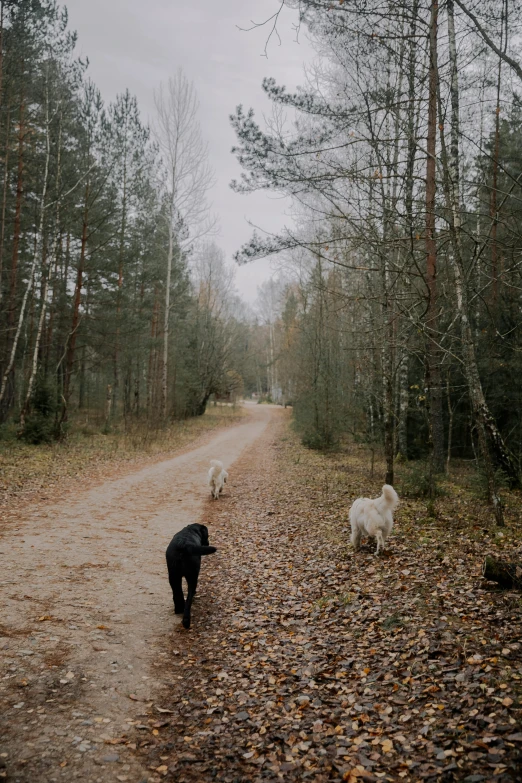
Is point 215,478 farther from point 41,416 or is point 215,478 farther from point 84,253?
point 84,253

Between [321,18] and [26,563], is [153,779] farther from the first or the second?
[321,18]

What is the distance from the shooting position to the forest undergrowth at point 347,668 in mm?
3367

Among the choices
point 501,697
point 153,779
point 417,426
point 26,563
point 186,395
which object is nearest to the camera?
point 153,779

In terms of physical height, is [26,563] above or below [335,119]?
below

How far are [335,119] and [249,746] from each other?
8756 millimetres

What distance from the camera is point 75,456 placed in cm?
1644

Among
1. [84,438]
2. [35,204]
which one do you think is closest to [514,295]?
[84,438]

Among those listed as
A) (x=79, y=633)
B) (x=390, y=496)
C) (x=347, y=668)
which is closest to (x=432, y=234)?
(x=390, y=496)

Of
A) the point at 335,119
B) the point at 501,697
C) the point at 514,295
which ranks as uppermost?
the point at 335,119

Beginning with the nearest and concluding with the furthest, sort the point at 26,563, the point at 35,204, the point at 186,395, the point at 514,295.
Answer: the point at 26,563, the point at 514,295, the point at 35,204, the point at 186,395

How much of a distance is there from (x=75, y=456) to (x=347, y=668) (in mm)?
13845

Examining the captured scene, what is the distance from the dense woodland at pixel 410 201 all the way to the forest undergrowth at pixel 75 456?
7091mm

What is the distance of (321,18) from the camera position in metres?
7.13

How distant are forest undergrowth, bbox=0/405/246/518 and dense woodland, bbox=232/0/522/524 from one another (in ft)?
23.3
